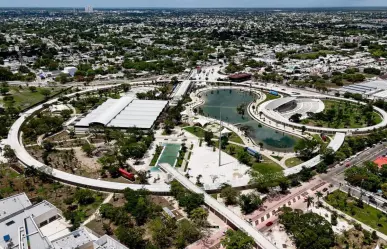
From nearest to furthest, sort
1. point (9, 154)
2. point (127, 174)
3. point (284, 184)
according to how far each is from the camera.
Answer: point (284, 184) → point (127, 174) → point (9, 154)

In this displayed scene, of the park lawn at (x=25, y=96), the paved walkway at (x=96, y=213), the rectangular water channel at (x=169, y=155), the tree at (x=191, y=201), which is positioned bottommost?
the paved walkway at (x=96, y=213)

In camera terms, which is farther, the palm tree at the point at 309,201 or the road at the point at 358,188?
the road at the point at 358,188

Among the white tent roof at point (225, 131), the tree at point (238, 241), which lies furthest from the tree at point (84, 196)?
the white tent roof at point (225, 131)

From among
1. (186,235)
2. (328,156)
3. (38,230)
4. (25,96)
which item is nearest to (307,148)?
(328,156)

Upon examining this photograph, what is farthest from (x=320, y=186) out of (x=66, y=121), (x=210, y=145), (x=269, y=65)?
(x=269, y=65)

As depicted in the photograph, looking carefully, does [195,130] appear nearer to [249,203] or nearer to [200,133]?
[200,133]

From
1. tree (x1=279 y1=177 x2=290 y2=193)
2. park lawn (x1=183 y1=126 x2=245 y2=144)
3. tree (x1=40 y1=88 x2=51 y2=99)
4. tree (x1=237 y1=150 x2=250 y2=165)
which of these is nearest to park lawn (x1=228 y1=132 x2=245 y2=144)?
park lawn (x1=183 y1=126 x2=245 y2=144)

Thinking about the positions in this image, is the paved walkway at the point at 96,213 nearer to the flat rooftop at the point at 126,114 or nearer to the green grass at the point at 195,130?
the flat rooftop at the point at 126,114
